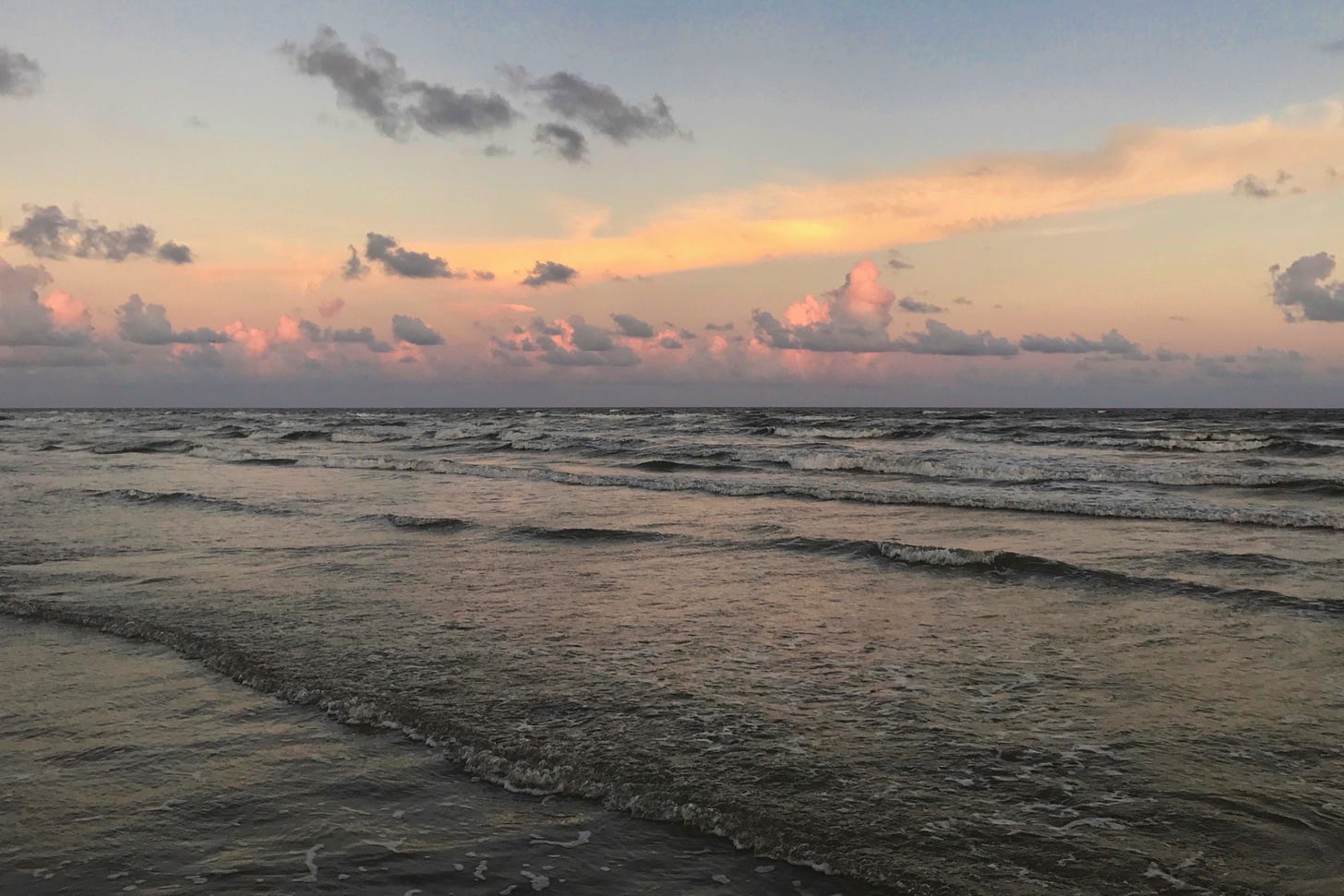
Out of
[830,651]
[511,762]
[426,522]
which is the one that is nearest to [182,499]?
[426,522]

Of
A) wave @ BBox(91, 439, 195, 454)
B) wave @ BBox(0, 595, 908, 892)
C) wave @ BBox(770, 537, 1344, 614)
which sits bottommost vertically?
wave @ BBox(91, 439, 195, 454)

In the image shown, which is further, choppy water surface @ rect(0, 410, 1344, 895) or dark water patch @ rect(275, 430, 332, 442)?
dark water patch @ rect(275, 430, 332, 442)

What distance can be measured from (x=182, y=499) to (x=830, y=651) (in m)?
17.2

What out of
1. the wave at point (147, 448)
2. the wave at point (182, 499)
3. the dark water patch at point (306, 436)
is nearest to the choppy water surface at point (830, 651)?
the wave at point (182, 499)

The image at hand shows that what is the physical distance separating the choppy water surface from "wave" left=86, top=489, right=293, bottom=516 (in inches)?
6.5

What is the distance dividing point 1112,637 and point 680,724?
462cm

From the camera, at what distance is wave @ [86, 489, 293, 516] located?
58.9 feet

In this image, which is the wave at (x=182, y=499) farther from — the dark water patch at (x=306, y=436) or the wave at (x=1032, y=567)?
the dark water patch at (x=306, y=436)

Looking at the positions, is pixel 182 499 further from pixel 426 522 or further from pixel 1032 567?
pixel 1032 567

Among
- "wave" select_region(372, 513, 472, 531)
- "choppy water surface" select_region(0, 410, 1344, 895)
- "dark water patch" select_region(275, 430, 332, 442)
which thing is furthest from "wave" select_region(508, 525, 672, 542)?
"dark water patch" select_region(275, 430, 332, 442)

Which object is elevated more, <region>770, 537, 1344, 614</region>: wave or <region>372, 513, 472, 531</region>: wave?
<region>770, 537, 1344, 614</region>: wave

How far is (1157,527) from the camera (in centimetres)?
1517

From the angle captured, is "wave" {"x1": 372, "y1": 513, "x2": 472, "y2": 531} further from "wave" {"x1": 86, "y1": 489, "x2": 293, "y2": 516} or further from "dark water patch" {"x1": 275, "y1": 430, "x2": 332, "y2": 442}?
"dark water patch" {"x1": 275, "y1": 430, "x2": 332, "y2": 442}

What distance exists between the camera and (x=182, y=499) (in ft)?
64.3
